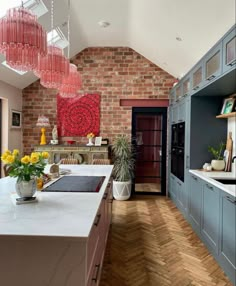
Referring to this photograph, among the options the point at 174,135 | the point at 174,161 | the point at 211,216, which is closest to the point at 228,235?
the point at 211,216

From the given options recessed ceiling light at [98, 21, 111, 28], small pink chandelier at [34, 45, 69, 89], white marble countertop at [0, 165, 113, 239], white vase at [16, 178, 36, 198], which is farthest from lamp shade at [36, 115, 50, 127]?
white vase at [16, 178, 36, 198]

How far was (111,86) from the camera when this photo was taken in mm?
5980

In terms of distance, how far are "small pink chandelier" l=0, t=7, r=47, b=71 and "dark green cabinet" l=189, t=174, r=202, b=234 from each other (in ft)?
8.19

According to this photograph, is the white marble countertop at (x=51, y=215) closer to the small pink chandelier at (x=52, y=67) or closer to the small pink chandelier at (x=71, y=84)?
the small pink chandelier at (x=52, y=67)

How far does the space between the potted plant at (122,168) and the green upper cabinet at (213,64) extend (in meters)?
2.70

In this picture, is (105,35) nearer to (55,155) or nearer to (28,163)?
(55,155)

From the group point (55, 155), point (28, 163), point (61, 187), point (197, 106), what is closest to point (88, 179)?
point (61, 187)

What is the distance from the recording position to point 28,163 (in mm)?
1941

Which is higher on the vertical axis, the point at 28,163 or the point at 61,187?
the point at 28,163

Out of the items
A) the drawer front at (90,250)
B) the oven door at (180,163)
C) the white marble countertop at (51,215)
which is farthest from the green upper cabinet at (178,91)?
the drawer front at (90,250)

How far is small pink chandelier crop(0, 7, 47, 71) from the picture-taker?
182 centimetres

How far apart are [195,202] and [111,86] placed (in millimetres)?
3382

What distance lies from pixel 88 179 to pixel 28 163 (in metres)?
1.03

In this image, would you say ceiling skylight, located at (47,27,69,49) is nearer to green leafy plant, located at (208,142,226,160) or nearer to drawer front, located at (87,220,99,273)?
green leafy plant, located at (208,142,226,160)
